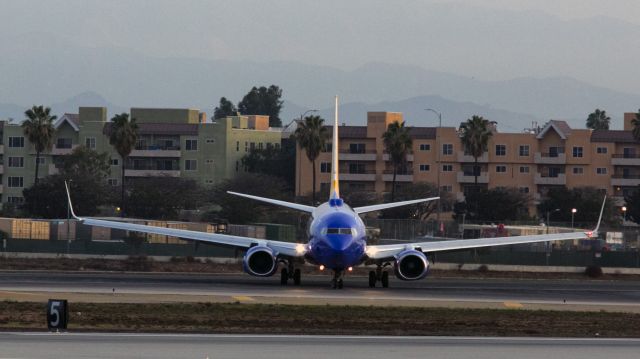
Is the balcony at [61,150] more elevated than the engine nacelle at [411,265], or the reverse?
the balcony at [61,150]

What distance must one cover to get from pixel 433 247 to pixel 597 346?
2849cm

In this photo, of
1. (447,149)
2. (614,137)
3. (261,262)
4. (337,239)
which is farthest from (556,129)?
(337,239)

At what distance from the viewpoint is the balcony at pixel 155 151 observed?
560ft

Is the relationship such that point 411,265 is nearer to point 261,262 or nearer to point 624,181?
point 261,262

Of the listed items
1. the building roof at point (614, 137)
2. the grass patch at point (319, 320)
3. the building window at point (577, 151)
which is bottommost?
the grass patch at point (319, 320)

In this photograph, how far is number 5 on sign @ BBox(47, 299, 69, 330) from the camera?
1479 inches

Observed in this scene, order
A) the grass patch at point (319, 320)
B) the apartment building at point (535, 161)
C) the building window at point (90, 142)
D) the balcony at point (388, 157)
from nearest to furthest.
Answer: the grass patch at point (319, 320)
the apartment building at point (535, 161)
the balcony at point (388, 157)
the building window at point (90, 142)

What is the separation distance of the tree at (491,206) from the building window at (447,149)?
1062cm

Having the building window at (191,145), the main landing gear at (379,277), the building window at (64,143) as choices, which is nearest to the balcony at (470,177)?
the building window at (191,145)

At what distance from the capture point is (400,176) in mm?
164875

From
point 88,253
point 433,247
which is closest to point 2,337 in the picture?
point 433,247

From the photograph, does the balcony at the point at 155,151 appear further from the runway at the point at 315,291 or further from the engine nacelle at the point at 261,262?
the engine nacelle at the point at 261,262

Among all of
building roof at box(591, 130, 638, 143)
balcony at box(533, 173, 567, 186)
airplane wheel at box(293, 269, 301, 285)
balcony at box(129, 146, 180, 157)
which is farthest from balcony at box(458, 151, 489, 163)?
airplane wheel at box(293, 269, 301, 285)

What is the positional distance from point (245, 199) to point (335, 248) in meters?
82.8
